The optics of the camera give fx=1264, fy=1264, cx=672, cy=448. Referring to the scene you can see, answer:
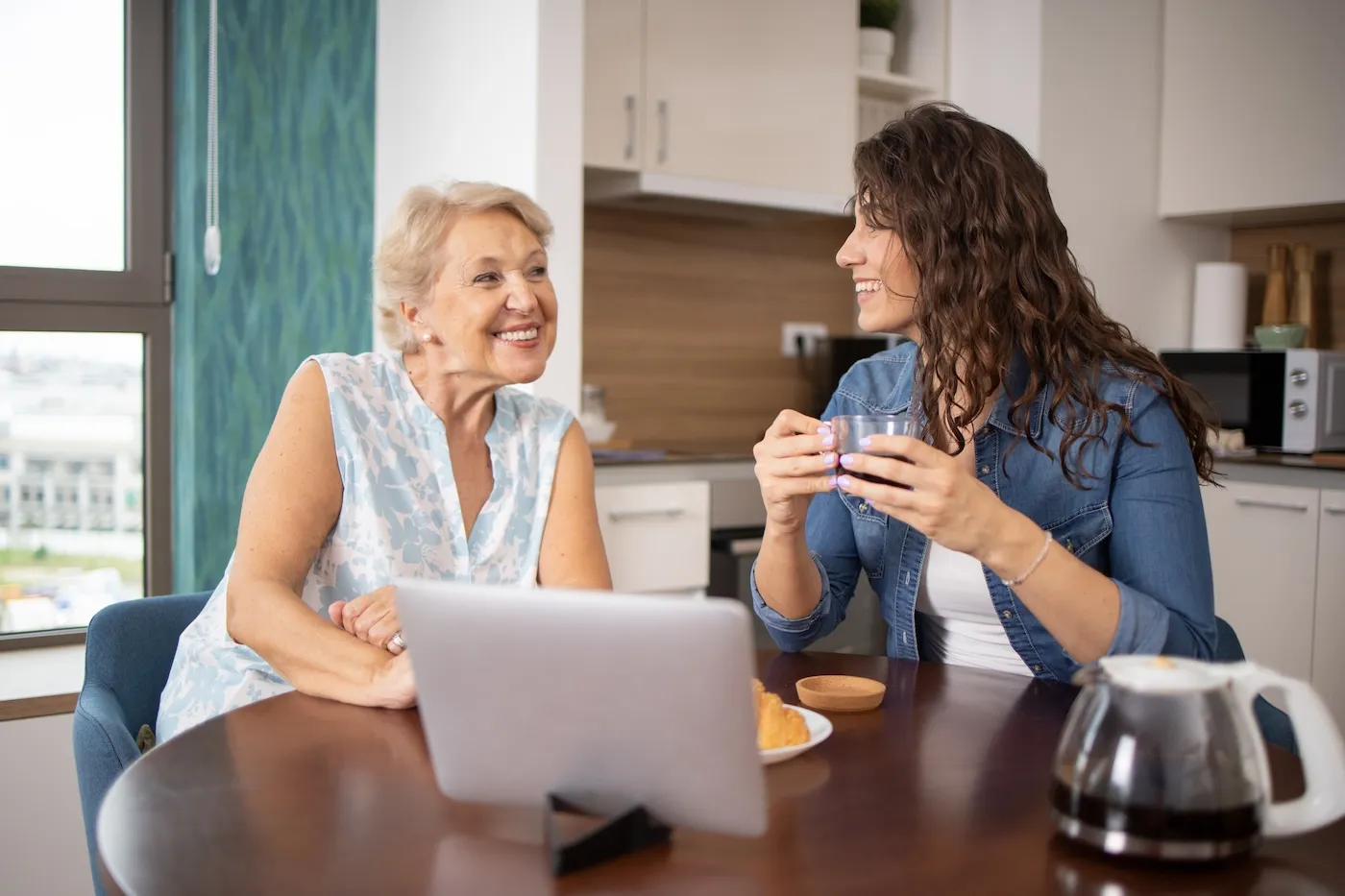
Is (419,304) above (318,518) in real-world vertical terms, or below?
above

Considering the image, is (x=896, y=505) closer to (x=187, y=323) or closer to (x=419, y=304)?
(x=419, y=304)

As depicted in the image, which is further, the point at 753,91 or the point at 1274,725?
the point at 753,91

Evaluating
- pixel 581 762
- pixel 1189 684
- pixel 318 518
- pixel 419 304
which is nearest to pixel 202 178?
pixel 419 304

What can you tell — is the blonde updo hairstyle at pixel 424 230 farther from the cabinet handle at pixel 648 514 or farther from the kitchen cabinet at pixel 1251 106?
the kitchen cabinet at pixel 1251 106

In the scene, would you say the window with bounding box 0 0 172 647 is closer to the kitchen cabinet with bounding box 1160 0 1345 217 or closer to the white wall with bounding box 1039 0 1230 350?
the white wall with bounding box 1039 0 1230 350

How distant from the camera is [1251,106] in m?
3.83

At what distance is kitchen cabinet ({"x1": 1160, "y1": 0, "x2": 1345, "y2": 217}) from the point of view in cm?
371

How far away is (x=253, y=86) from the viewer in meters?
3.18

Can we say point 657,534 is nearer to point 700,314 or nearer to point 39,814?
point 700,314

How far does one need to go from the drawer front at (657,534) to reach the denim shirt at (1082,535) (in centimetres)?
136

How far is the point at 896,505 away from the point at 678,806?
1.54 feet

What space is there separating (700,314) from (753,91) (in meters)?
0.75

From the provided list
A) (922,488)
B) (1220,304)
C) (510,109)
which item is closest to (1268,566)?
(1220,304)

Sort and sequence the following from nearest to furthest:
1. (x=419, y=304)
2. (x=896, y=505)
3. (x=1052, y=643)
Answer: (x=896, y=505)
(x=1052, y=643)
(x=419, y=304)
